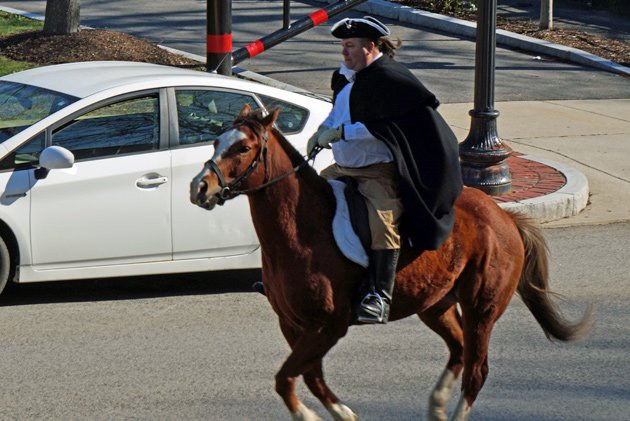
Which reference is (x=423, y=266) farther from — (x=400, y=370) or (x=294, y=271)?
(x=400, y=370)

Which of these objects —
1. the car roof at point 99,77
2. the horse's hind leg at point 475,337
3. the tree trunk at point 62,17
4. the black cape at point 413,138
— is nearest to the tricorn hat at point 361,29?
the black cape at point 413,138

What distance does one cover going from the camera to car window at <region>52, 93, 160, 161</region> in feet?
28.1

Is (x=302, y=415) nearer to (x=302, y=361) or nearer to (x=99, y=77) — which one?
(x=302, y=361)

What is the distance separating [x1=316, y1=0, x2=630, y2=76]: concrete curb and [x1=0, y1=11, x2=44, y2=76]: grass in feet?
21.8

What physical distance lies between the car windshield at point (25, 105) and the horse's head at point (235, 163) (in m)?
3.36

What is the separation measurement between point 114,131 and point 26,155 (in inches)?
26.8

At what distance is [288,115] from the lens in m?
9.30

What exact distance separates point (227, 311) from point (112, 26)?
13.7m

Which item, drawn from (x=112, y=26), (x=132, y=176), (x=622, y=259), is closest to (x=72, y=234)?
(x=132, y=176)

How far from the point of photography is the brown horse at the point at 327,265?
18.5 ft

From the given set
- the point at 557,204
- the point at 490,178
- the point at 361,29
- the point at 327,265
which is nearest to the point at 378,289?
the point at 327,265

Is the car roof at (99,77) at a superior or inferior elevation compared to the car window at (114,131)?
superior

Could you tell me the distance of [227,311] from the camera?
8508 mm

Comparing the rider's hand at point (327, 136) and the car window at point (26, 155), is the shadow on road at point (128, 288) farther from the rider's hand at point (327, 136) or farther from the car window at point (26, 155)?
the rider's hand at point (327, 136)
